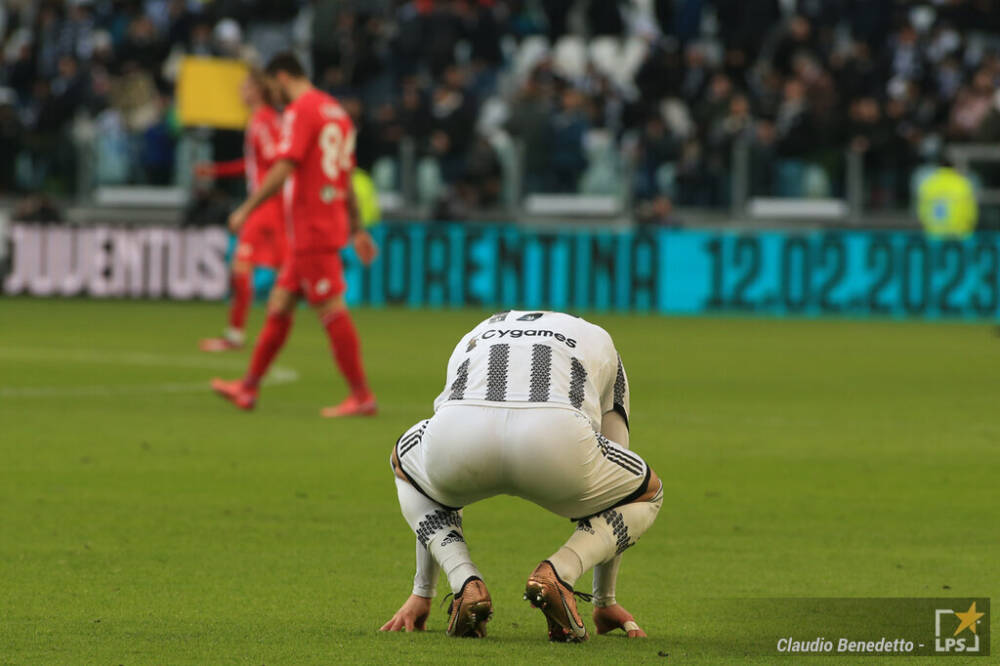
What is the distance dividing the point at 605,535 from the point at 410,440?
64 cm

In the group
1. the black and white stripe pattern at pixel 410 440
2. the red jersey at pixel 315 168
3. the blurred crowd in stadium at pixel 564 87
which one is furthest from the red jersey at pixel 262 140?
the black and white stripe pattern at pixel 410 440

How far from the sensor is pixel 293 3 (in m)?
29.4

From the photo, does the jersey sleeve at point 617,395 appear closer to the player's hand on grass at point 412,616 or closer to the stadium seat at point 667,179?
the player's hand on grass at point 412,616

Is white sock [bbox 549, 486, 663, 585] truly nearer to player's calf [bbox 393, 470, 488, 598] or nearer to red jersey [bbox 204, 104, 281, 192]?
player's calf [bbox 393, 470, 488, 598]

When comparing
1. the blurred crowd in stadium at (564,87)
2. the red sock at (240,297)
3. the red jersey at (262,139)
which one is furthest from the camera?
the blurred crowd in stadium at (564,87)

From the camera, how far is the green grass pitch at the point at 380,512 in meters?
5.94

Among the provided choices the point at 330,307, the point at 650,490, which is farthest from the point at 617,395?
the point at 330,307

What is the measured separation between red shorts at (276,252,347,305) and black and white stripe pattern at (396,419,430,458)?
6470 mm

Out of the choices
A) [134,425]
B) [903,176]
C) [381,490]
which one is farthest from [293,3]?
[381,490]

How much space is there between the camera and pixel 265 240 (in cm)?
1847

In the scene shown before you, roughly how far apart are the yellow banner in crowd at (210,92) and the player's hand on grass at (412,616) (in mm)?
20582

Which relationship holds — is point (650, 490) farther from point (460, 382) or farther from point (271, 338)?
point (271, 338)

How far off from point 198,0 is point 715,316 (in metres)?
10.5

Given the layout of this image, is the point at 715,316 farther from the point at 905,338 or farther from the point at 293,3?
the point at 293,3
